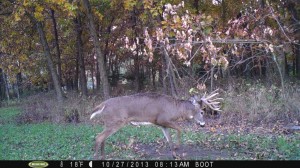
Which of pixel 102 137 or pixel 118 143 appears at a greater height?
pixel 102 137


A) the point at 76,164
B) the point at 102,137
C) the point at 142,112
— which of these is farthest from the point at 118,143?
the point at 76,164

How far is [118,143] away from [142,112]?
183 cm

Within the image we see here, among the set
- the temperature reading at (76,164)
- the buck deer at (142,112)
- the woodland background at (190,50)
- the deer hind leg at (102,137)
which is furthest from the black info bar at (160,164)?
the woodland background at (190,50)

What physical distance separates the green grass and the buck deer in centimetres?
64

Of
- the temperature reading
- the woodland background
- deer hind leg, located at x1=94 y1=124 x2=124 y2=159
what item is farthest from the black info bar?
the woodland background

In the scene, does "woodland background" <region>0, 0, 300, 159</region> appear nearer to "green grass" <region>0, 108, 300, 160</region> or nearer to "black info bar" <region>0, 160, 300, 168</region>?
"green grass" <region>0, 108, 300, 160</region>

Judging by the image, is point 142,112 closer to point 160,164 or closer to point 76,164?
point 160,164

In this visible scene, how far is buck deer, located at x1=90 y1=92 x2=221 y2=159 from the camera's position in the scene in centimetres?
802

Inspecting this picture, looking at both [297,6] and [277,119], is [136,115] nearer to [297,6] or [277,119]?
[277,119]

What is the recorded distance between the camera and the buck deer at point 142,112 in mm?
8023

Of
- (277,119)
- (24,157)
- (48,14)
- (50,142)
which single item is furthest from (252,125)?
(48,14)

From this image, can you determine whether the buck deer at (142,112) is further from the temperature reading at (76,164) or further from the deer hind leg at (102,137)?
the temperature reading at (76,164)

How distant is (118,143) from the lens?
9.84 m

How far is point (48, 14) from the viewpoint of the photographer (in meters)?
21.3
